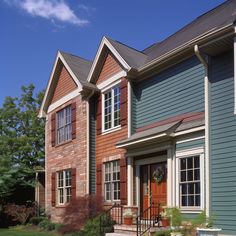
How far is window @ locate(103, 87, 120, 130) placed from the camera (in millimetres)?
19312

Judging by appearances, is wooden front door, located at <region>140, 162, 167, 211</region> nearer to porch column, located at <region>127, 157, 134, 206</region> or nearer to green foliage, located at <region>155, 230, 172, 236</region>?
porch column, located at <region>127, 157, 134, 206</region>

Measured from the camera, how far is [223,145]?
506 inches

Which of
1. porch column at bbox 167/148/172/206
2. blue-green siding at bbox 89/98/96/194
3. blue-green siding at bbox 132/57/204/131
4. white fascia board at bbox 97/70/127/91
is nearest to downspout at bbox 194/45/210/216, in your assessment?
blue-green siding at bbox 132/57/204/131

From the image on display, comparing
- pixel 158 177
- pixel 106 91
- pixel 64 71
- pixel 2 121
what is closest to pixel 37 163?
pixel 2 121

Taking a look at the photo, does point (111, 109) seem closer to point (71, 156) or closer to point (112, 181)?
point (112, 181)

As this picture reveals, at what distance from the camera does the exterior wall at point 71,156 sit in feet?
Result: 69.2

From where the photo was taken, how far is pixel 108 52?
20094 mm

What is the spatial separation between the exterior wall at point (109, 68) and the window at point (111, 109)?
71 cm

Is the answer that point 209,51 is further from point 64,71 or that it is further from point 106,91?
point 64,71

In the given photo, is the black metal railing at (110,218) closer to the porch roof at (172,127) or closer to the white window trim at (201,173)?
the porch roof at (172,127)

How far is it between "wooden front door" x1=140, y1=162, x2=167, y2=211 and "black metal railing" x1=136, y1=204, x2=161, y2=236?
29 centimetres

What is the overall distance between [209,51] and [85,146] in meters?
9.10

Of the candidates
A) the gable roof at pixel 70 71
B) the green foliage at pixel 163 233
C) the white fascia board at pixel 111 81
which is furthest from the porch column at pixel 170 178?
the gable roof at pixel 70 71

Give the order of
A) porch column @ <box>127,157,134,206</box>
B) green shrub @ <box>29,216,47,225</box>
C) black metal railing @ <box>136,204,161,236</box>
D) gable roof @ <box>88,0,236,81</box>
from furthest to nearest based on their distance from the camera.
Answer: green shrub @ <box>29,216,47,225</box> < porch column @ <box>127,157,134,206</box> < gable roof @ <box>88,0,236,81</box> < black metal railing @ <box>136,204,161,236</box>
